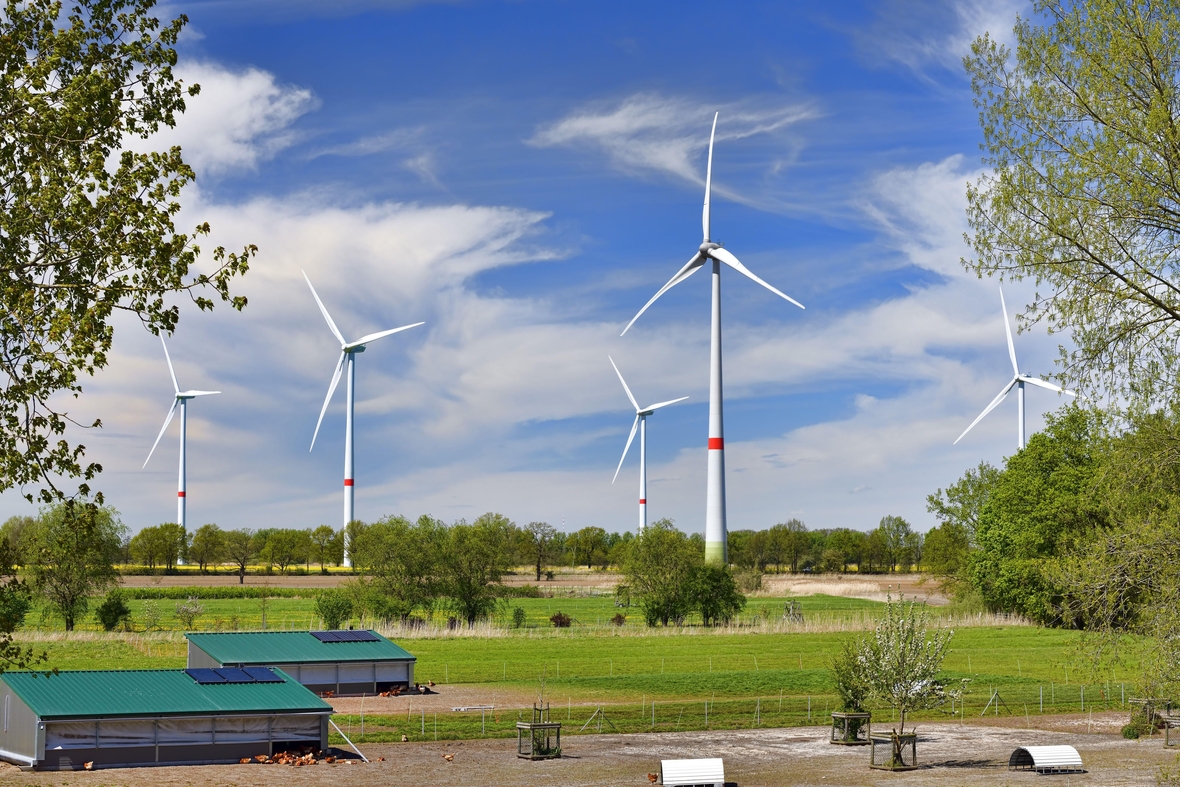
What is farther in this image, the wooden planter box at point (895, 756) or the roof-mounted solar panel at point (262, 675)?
the roof-mounted solar panel at point (262, 675)

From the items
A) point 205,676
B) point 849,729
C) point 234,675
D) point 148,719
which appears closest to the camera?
point 148,719

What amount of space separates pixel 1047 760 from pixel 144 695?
3109 centimetres

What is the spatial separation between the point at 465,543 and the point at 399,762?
61321 mm

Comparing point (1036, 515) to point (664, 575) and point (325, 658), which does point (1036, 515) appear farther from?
point (325, 658)

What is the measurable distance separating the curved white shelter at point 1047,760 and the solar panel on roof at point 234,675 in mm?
28333

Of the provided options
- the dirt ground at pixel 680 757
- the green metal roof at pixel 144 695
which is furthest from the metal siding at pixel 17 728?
the dirt ground at pixel 680 757

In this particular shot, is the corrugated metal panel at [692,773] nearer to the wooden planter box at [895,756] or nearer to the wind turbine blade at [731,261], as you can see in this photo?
the wooden planter box at [895,756]

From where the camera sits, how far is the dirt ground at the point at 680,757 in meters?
35.8

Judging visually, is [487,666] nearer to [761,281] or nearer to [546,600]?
[761,281]

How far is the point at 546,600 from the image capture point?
479 feet

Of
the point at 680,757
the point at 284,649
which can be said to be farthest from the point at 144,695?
the point at 680,757

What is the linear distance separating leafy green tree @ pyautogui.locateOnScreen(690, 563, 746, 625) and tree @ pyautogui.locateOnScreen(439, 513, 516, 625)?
57.3 feet

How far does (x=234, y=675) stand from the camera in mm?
43906

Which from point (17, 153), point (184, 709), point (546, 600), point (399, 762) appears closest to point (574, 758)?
point (399, 762)
